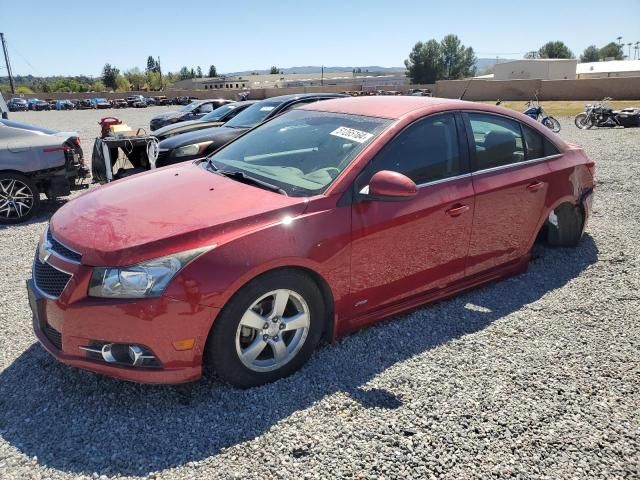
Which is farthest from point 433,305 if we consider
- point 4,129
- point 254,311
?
point 4,129

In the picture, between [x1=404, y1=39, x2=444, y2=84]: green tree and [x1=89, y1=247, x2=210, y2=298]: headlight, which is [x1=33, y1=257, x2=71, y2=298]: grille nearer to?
[x1=89, y1=247, x2=210, y2=298]: headlight

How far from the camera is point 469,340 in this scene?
360 centimetres

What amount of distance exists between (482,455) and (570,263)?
122 inches

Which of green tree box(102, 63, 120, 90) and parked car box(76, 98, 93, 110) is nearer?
parked car box(76, 98, 93, 110)

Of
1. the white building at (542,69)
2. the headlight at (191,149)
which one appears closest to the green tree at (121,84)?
the white building at (542,69)

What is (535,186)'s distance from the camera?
430 centimetres

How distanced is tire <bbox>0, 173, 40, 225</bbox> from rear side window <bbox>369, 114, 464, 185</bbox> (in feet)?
19.0

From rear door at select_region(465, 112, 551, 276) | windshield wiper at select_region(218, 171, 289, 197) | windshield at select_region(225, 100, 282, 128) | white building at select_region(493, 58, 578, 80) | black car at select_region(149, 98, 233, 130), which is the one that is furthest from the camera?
white building at select_region(493, 58, 578, 80)

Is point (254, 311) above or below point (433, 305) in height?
above

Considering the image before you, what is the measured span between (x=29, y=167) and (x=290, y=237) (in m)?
5.78

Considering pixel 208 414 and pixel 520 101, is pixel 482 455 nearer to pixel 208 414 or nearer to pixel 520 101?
pixel 208 414

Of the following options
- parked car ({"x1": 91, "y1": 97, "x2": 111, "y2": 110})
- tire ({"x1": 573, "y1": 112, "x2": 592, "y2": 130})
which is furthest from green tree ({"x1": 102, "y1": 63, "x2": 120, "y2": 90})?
tire ({"x1": 573, "y1": 112, "x2": 592, "y2": 130})

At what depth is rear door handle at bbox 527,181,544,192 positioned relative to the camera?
426 cm

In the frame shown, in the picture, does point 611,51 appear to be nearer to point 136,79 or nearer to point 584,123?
point 136,79
